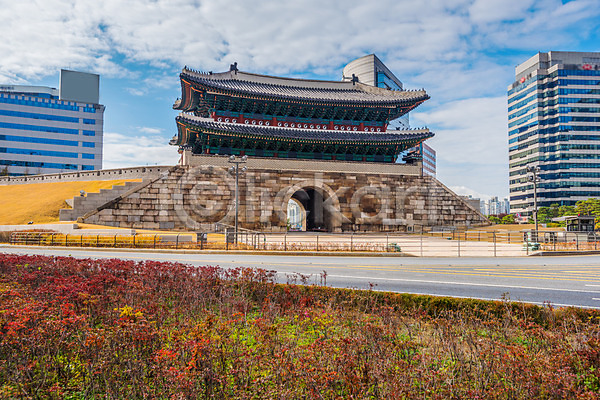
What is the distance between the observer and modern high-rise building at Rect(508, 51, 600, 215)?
86125 millimetres

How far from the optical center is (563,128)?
288 ft

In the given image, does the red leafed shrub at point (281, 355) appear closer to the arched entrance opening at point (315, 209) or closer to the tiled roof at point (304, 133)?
the tiled roof at point (304, 133)

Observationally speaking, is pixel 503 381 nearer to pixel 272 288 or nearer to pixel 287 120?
pixel 272 288

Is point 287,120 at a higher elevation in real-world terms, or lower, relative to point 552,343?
higher

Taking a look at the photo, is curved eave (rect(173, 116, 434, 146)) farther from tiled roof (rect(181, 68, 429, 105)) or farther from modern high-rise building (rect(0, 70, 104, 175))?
modern high-rise building (rect(0, 70, 104, 175))

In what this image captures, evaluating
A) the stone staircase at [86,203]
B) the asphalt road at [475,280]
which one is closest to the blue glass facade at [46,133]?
the stone staircase at [86,203]

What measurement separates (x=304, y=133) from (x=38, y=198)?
24.3 m

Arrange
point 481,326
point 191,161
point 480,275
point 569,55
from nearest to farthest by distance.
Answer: point 481,326 → point 480,275 → point 191,161 → point 569,55

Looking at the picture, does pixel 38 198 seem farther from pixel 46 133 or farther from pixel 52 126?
pixel 52 126

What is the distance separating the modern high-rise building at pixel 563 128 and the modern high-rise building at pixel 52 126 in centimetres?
9737

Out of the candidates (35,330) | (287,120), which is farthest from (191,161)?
(35,330)

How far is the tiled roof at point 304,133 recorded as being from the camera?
104 feet

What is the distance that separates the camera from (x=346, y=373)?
13.7 ft

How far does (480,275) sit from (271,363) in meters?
10.3
